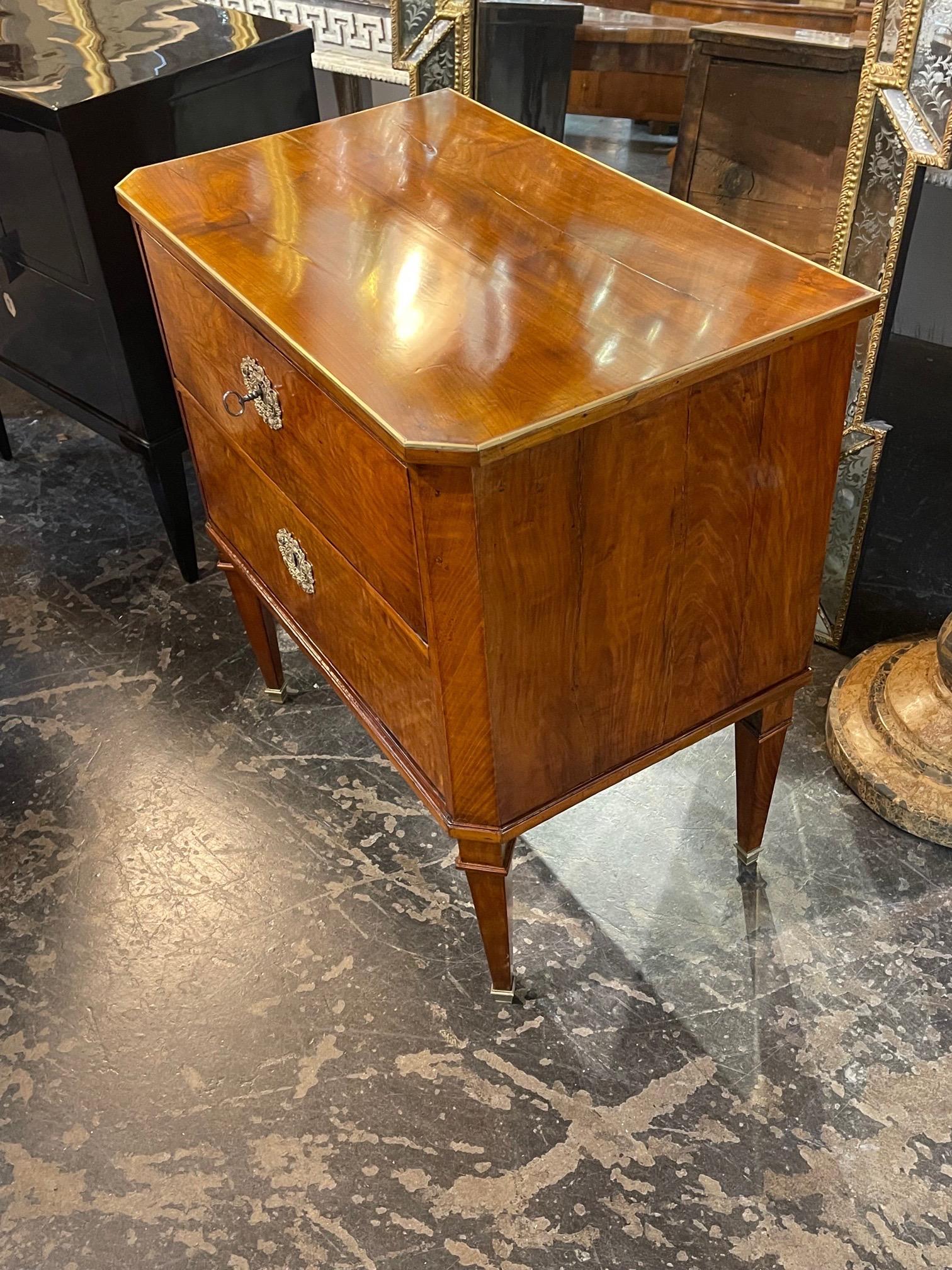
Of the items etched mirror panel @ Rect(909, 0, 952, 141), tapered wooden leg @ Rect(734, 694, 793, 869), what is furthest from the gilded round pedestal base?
etched mirror panel @ Rect(909, 0, 952, 141)

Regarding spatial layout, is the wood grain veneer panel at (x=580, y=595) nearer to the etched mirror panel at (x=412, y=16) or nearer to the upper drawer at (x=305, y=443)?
the upper drawer at (x=305, y=443)

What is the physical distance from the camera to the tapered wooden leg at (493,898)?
1.23 m

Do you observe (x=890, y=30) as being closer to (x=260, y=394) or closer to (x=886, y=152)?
(x=886, y=152)

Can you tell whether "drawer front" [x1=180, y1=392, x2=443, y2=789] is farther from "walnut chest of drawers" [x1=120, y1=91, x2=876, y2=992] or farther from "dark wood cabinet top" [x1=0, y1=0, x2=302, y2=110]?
"dark wood cabinet top" [x1=0, y1=0, x2=302, y2=110]

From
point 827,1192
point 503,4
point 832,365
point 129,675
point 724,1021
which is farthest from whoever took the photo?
point 129,675

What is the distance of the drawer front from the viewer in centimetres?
115

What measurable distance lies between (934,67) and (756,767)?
0.87 meters

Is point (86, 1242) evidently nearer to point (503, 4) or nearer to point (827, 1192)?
point (827, 1192)

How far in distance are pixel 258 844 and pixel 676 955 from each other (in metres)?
0.63

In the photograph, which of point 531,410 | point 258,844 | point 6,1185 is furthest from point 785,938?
point 6,1185

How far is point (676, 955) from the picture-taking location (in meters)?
1.48

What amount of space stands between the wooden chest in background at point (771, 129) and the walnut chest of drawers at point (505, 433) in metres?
0.31

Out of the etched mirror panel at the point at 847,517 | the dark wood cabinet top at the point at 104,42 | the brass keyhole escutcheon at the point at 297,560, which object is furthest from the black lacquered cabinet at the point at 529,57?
the brass keyhole escutcheon at the point at 297,560

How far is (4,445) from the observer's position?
2.41 m
